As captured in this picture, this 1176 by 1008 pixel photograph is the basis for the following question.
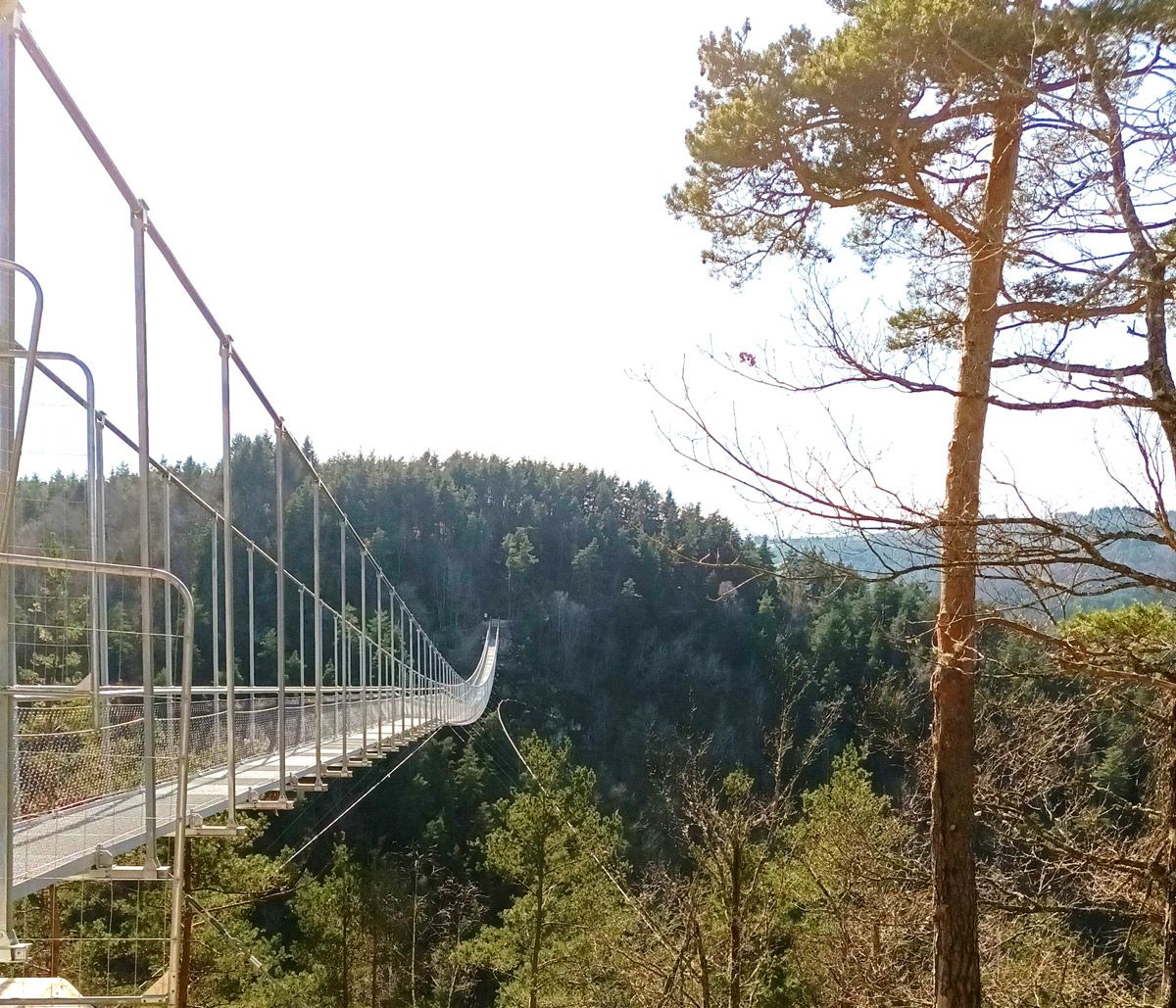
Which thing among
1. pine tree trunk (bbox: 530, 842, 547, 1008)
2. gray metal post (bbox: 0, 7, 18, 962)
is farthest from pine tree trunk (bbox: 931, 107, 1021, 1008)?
pine tree trunk (bbox: 530, 842, 547, 1008)

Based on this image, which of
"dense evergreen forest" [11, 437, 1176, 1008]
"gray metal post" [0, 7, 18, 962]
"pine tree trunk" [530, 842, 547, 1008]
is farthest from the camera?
"pine tree trunk" [530, 842, 547, 1008]

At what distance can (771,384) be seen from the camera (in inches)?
210

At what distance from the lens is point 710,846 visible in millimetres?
11797

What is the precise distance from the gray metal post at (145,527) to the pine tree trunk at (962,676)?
356 centimetres

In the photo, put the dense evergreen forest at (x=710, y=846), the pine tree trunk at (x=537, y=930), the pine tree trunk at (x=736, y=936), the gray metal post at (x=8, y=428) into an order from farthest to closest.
Result: the pine tree trunk at (x=537, y=930) → the pine tree trunk at (x=736, y=936) → the dense evergreen forest at (x=710, y=846) → the gray metal post at (x=8, y=428)

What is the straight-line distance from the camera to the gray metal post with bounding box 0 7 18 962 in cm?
218

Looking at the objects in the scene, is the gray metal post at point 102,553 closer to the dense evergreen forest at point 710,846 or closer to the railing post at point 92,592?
the railing post at point 92,592

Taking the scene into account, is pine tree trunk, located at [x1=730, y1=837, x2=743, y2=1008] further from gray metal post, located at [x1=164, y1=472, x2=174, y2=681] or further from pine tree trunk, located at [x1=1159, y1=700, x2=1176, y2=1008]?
gray metal post, located at [x1=164, y1=472, x2=174, y2=681]

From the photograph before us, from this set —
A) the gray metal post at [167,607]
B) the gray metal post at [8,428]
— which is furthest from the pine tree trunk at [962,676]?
the gray metal post at [8,428]

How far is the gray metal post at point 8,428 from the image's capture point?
2182 mm

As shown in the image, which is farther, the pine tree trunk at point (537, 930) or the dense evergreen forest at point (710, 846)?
the pine tree trunk at point (537, 930)

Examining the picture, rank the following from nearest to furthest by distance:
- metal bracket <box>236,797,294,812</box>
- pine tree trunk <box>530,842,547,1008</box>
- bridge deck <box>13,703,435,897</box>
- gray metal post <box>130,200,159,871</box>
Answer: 1. bridge deck <box>13,703,435,897</box>
2. gray metal post <box>130,200,159,871</box>
3. metal bracket <box>236,797,294,812</box>
4. pine tree trunk <box>530,842,547,1008</box>

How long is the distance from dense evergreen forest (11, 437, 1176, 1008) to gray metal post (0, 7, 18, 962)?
249mm

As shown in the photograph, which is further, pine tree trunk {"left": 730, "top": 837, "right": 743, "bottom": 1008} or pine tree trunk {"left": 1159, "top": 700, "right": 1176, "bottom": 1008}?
pine tree trunk {"left": 730, "top": 837, "right": 743, "bottom": 1008}
